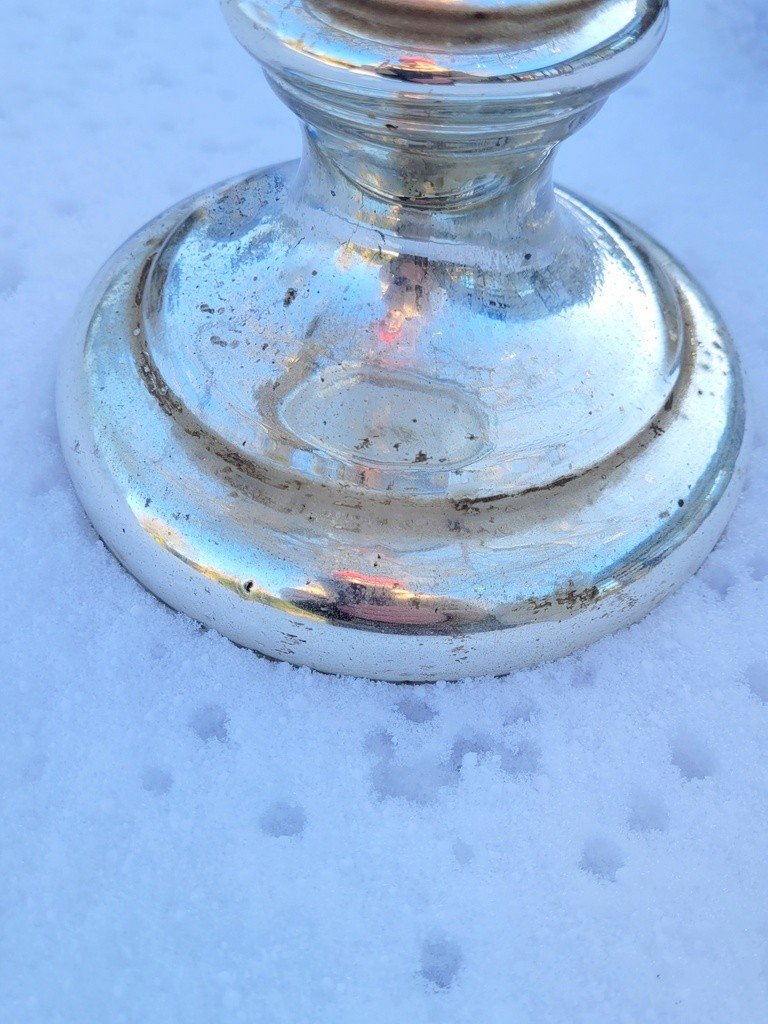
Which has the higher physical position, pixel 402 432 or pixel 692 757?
pixel 402 432

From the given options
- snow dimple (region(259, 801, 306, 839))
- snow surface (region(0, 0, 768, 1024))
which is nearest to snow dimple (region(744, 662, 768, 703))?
snow surface (region(0, 0, 768, 1024))

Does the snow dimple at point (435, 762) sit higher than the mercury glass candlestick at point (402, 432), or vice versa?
the mercury glass candlestick at point (402, 432)

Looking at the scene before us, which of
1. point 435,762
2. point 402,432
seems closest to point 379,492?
point 402,432

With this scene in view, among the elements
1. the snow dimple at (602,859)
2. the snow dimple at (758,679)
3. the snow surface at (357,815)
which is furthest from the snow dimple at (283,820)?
the snow dimple at (758,679)

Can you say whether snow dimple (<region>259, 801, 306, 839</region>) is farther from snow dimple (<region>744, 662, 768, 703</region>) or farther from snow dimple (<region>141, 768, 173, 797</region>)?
snow dimple (<region>744, 662, 768, 703</region>)

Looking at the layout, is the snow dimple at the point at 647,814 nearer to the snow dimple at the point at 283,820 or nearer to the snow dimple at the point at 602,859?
the snow dimple at the point at 602,859

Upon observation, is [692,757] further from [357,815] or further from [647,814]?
[357,815]

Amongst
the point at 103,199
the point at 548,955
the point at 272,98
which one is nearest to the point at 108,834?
the point at 548,955

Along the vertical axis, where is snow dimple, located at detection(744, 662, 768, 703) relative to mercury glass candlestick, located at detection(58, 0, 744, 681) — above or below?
below
